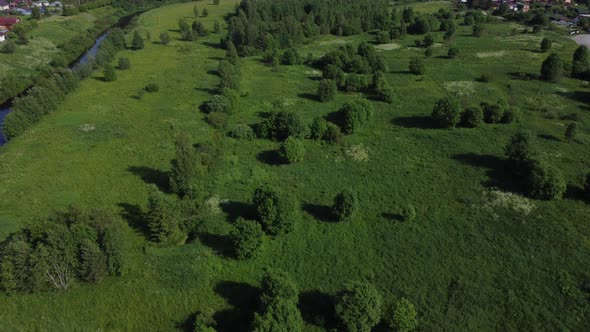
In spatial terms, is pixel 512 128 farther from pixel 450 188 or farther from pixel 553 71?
pixel 553 71

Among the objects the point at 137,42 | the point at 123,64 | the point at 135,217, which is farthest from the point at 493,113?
the point at 137,42

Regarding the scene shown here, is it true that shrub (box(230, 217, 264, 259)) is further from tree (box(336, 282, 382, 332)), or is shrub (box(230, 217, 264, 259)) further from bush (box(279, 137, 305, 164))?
bush (box(279, 137, 305, 164))

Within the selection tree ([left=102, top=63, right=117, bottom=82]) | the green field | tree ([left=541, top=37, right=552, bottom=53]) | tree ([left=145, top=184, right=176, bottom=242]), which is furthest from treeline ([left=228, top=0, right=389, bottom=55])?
tree ([left=145, top=184, right=176, bottom=242])

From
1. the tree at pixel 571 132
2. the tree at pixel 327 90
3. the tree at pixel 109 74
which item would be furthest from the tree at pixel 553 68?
the tree at pixel 109 74

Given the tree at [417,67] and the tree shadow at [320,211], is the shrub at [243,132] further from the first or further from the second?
the tree at [417,67]

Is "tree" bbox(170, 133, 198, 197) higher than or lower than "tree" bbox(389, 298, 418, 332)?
higher

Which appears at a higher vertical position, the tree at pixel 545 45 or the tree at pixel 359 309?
the tree at pixel 545 45

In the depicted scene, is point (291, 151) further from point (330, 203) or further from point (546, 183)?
point (546, 183)
